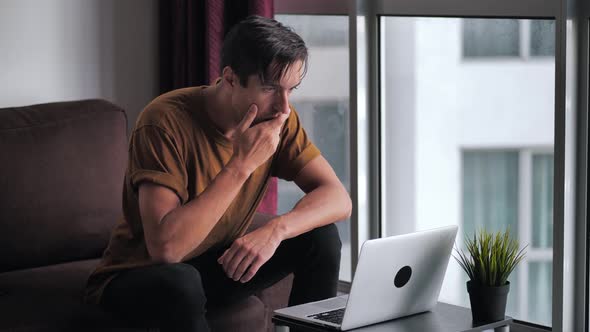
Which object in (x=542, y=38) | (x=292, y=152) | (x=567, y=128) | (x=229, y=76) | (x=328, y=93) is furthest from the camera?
(x=328, y=93)

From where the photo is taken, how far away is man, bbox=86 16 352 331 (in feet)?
6.22

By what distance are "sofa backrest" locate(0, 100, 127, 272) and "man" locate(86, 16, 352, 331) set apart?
16.6 inches

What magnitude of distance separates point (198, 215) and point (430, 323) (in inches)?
21.6

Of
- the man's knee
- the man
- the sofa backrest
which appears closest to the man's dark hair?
the man

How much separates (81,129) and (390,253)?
1.21 metres

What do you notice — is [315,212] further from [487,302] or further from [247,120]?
[487,302]

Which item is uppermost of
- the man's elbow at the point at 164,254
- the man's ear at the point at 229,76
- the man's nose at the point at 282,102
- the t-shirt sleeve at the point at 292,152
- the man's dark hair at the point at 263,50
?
the man's dark hair at the point at 263,50

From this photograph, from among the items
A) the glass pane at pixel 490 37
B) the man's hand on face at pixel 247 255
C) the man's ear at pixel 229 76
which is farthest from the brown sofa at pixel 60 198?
the glass pane at pixel 490 37

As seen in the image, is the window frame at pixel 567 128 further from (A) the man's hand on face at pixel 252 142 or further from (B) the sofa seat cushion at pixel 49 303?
(B) the sofa seat cushion at pixel 49 303

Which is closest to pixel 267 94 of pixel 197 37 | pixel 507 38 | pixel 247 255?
pixel 247 255

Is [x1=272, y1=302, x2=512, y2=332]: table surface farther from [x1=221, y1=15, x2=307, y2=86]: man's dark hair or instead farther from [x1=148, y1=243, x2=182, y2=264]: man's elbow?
[x1=221, y1=15, x2=307, y2=86]: man's dark hair

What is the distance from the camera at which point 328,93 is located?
323cm

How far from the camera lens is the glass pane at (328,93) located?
318cm

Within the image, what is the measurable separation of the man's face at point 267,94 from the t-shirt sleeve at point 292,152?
0.70ft
